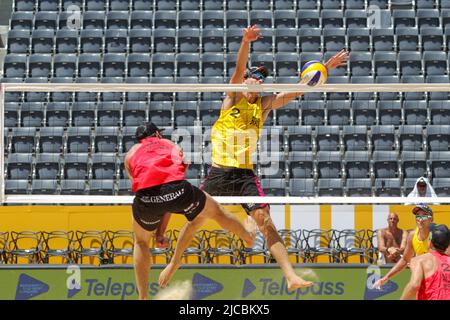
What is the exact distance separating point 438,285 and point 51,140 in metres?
7.54

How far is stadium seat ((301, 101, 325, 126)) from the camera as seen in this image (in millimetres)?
15666

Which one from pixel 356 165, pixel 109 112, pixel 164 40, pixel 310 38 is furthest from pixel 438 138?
pixel 164 40

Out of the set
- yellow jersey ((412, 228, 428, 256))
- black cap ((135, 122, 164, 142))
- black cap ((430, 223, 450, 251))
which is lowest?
yellow jersey ((412, 228, 428, 256))

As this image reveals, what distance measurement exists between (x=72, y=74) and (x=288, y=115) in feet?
14.6

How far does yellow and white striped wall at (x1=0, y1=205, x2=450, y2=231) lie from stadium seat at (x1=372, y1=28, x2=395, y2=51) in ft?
18.9

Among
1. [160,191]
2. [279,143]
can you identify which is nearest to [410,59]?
[279,143]

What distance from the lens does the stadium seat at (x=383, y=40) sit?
60.8 feet

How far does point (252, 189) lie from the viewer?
9078mm

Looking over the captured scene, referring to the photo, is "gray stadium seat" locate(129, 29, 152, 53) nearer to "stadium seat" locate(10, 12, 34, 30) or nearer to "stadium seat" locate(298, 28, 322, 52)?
"stadium seat" locate(10, 12, 34, 30)

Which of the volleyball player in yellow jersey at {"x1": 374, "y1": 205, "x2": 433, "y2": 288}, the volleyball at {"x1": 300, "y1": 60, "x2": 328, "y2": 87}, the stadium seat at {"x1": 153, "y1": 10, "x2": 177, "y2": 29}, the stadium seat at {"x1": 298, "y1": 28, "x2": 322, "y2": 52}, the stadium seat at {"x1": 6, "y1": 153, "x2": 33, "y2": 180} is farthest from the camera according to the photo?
the stadium seat at {"x1": 153, "y1": 10, "x2": 177, "y2": 29}

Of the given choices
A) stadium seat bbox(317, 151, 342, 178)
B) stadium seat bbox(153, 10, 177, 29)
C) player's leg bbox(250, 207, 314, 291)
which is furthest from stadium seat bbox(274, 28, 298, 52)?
player's leg bbox(250, 207, 314, 291)

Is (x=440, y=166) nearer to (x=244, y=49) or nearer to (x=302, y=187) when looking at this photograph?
(x=302, y=187)

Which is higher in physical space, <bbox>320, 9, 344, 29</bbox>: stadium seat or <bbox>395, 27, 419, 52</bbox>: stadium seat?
<bbox>320, 9, 344, 29</bbox>: stadium seat

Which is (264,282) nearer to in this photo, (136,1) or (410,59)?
(410,59)
